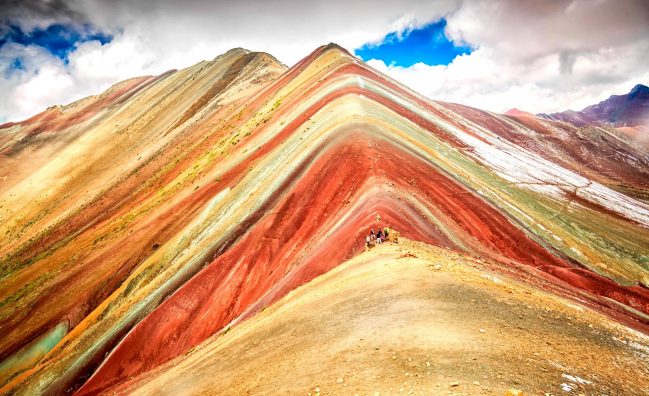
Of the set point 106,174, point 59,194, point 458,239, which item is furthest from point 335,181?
point 59,194

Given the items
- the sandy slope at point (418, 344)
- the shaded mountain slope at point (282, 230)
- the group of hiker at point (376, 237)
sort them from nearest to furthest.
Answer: the sandy slope at point (418, 344), the group of hiker at point (376, 237), the shaded mountain slope at point (282, 230)

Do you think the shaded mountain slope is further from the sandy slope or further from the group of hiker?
the sandy slope

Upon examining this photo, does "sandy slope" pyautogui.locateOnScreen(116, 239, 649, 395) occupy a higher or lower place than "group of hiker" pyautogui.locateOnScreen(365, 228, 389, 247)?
lower

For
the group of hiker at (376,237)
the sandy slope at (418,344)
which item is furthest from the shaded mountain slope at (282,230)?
the sandy slope at (418,344)

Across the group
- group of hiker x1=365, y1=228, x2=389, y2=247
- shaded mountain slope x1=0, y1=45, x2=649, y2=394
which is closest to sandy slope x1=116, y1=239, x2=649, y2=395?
group of hiker x1=365, y1=228, x2=389, y2=247

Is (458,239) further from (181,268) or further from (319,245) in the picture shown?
(181,268)

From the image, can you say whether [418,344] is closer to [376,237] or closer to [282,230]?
[376,237]

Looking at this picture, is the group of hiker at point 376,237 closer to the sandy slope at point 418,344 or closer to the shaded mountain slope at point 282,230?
the shaded mountain slope at point 282,230
